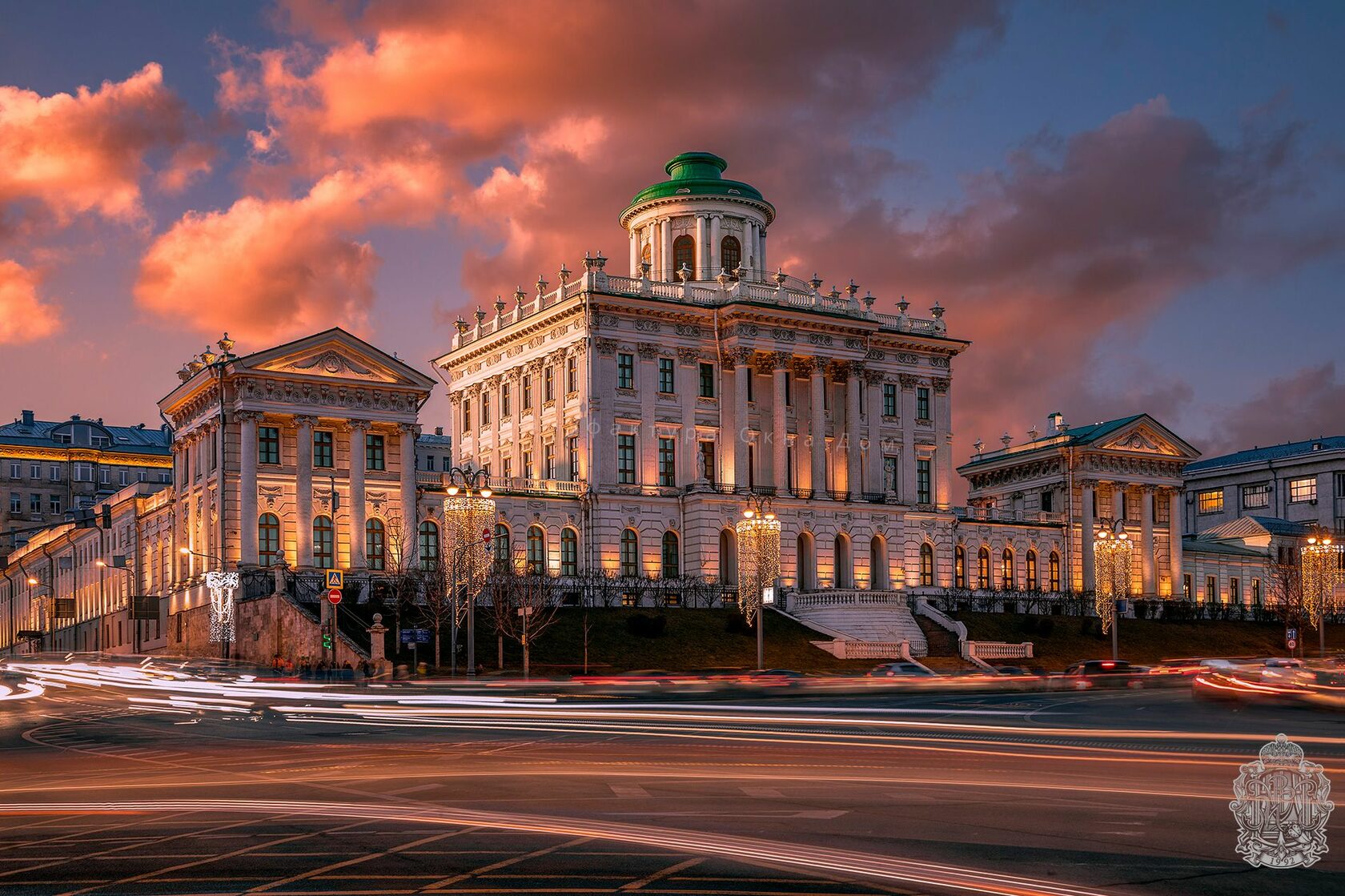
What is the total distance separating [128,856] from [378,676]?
42.3 meters

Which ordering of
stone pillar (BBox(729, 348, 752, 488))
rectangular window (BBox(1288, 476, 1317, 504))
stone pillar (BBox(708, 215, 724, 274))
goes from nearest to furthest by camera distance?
stone pillar (BBox(729, 348, 752, 488)), stone pillar (BBox(708, 215, 724, 274)), rectangular window (BBox(1288, 476, 1317, 504))

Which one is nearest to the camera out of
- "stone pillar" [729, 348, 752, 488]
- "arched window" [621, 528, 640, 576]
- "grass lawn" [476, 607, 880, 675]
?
"grass lawn" [476, 607, 880, 675]

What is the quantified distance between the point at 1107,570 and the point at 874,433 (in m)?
16.4

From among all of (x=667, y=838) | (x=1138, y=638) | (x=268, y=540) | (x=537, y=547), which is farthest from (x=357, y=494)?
(x=667, y=838)

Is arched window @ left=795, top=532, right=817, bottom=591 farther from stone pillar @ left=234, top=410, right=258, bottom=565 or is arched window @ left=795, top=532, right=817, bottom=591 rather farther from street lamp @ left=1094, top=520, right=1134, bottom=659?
stone pillar @ left=234, top=410, right=258, bottom=565

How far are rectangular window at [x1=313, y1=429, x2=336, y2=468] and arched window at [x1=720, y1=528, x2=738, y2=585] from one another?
23368 mm

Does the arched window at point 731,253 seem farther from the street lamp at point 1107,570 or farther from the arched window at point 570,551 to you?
the street lamp at point 1107,570

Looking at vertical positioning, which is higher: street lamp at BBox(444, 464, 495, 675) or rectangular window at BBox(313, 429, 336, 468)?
rectangular window at BBox(313, 429, 336, 468)

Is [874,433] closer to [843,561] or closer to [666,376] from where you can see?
[843,561]

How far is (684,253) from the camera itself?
100125 millimetres

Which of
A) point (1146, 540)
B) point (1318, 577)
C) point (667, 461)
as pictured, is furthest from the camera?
point (1146, 540)

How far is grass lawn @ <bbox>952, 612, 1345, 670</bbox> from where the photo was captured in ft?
295

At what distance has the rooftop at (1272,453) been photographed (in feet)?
469

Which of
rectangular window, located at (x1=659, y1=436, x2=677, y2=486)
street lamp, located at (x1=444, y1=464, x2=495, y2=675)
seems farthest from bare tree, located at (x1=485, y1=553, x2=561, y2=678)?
rectangular window, located at (x1=659, y1=436, x2=677, y2=486)
